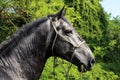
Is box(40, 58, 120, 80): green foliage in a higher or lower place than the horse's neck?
lower

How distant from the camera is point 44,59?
442 cm

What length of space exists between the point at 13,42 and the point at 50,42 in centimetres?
42

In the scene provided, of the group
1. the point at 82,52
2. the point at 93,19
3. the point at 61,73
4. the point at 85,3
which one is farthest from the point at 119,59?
the point at 82,52

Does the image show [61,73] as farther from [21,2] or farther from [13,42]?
[13,42]

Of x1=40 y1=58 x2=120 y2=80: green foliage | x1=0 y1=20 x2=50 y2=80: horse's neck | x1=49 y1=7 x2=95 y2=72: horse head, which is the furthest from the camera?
x1=40 y1=58 x2=120 y2=80: green foliage

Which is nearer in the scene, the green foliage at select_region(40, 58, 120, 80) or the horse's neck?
the horse's neck

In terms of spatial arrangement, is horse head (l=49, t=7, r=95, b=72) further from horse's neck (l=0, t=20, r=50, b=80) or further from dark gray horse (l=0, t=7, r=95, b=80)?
horse's neck (l=0, t=20, r=50, b=80)

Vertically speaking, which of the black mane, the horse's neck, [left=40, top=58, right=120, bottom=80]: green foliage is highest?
the black mane

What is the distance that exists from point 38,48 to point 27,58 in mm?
171

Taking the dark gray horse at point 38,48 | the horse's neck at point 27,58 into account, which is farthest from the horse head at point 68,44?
the horse's neck at point 27,58

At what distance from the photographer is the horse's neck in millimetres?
4207

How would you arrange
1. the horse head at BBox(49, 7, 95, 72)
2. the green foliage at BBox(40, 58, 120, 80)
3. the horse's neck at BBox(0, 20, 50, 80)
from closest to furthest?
the horse's neck at BBox(0, 20, 50, 80) < the horse head at BBox(49, 7, 95, 72) < the green foliage at BBox(40, 58, 120, 80)

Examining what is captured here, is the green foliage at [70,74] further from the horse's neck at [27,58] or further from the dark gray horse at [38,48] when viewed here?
the horse's neck at [27,58]

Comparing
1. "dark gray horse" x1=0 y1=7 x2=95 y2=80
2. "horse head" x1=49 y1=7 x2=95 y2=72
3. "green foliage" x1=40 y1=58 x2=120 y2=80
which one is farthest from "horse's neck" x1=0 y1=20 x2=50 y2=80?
"green foliage" x1=40 y1=58 x2=120 y2=80
